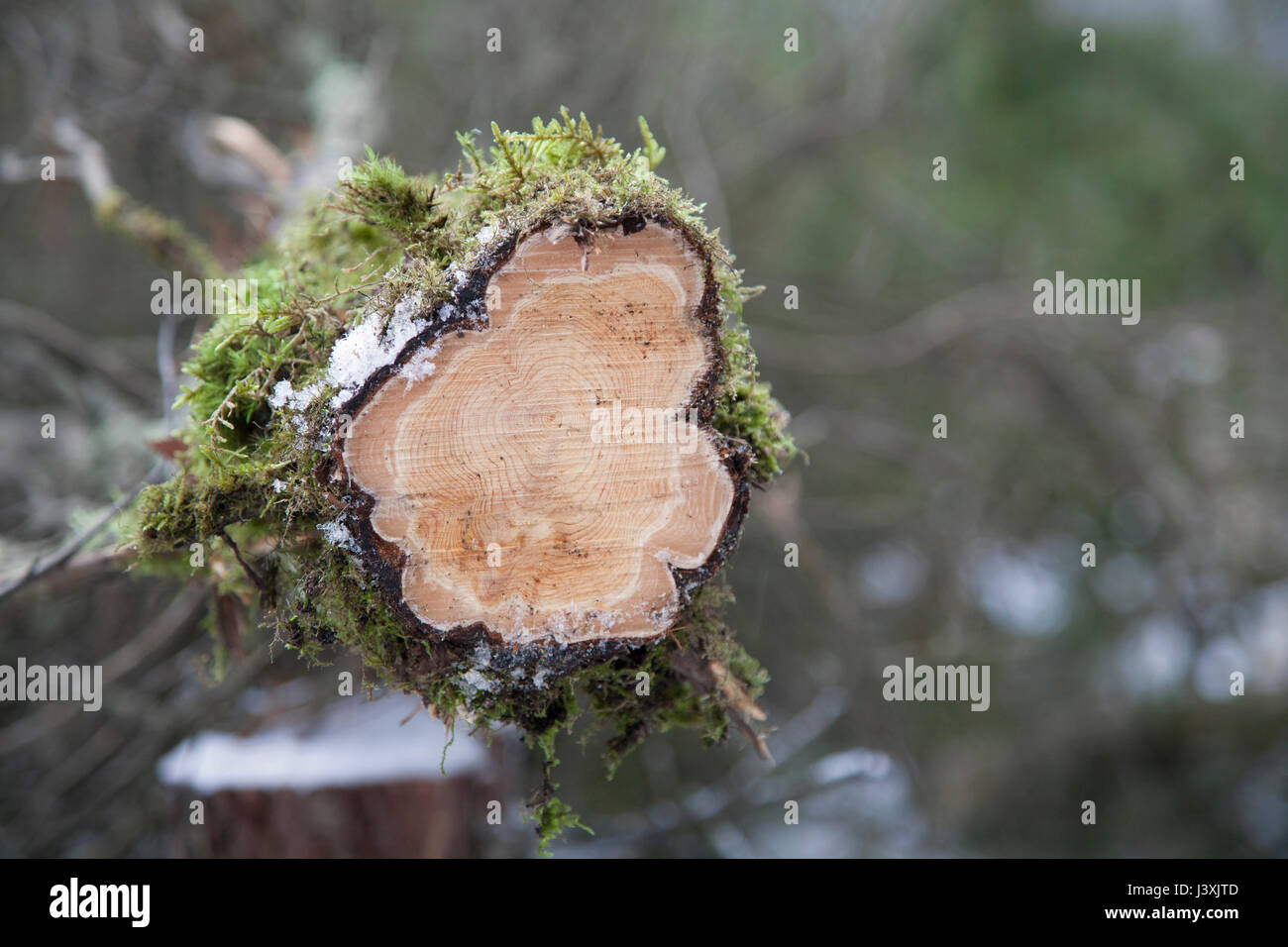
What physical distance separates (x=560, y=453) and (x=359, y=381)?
34 cm

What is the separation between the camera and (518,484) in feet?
4.39

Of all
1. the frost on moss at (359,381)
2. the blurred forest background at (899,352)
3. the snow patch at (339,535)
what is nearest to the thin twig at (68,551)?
the frost on moss at (359,381)

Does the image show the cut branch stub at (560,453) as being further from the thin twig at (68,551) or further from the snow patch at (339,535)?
the thin twig at (68,551)

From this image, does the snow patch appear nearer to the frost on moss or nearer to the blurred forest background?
the frost on moss

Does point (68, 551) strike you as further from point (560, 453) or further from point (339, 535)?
point (560, 453)

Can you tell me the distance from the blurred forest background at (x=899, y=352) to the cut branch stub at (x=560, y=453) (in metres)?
1.99

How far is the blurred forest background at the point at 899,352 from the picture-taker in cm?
382

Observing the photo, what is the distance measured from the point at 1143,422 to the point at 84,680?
5.77m

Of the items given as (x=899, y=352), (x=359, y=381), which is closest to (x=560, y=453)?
(x=359, y=381)

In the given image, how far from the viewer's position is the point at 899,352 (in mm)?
4707

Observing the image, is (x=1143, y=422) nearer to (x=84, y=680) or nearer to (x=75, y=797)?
(x=84, y=680)

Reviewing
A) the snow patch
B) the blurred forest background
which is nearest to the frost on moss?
the snow patch

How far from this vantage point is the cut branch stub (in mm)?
1282
